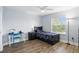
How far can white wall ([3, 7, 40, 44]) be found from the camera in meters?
1.63

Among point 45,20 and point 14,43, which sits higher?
point 45,20

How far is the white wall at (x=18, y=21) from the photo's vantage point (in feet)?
5.33

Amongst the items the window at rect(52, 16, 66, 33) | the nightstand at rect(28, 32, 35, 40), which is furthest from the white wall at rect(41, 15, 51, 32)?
the nightstand at rect(28, 32, 35, 40)

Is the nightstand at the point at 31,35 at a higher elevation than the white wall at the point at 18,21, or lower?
lower

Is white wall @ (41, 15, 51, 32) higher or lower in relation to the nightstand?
higher

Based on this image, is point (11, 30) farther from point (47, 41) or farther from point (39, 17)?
point (47, 41)

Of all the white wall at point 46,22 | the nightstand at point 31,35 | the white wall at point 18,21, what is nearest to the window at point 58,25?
the white wall at point 46,22

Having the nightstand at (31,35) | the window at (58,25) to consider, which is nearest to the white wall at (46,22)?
the window at (58,25)

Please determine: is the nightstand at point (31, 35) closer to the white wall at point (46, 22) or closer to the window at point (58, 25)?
the white wall at point (46, 22)

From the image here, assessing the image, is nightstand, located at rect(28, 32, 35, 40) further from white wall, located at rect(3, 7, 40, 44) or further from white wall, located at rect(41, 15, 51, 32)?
white wall, located at rect(41, 15, 51, 32)

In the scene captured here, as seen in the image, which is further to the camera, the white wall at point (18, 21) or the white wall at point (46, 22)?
the white wall at point (46, 22)

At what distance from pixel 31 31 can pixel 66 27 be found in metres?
1.04

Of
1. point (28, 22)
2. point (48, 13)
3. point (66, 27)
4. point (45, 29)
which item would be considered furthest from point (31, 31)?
point (66, 27)
